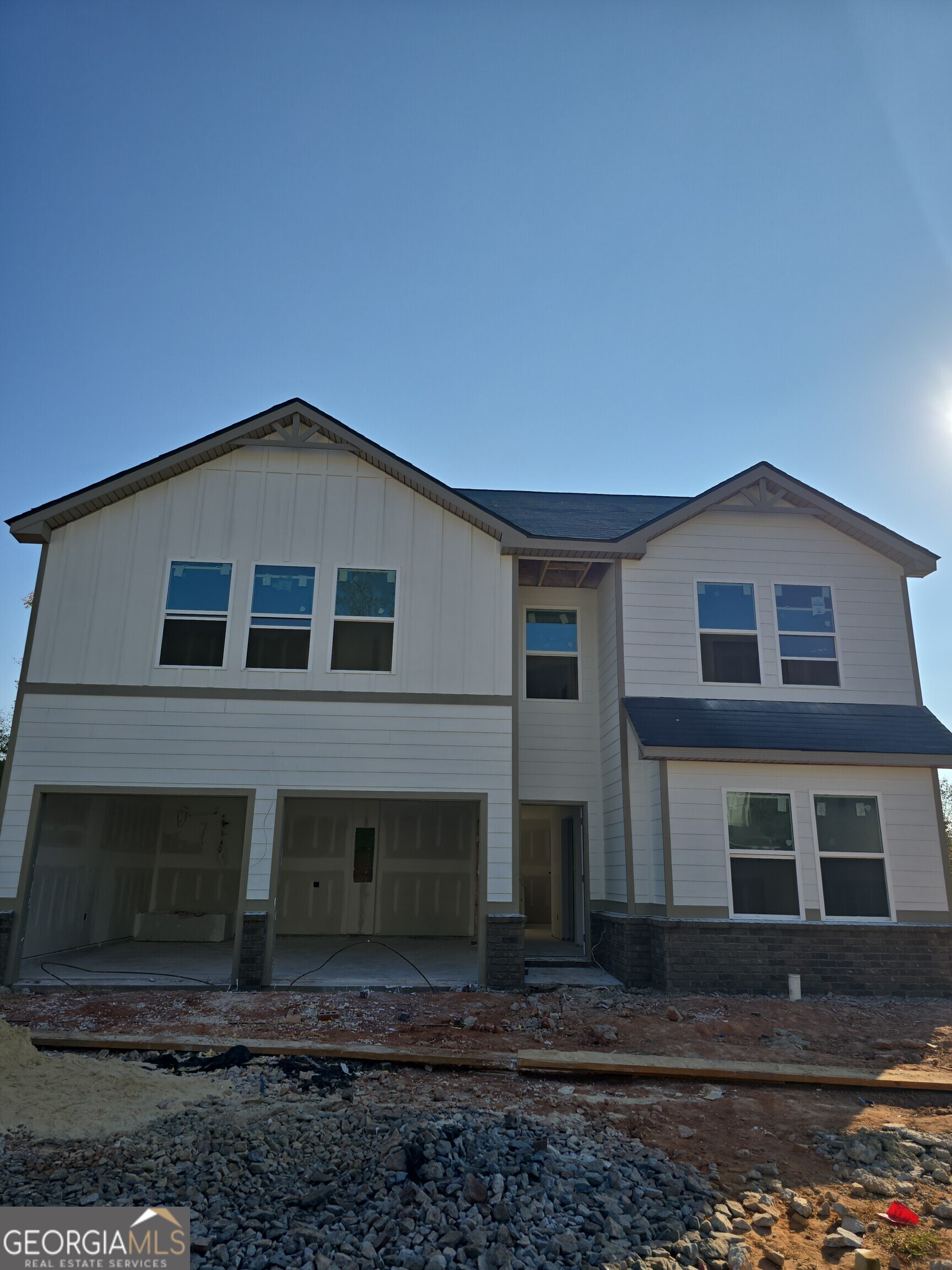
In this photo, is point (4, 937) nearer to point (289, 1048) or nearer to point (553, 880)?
point (289, 1048)

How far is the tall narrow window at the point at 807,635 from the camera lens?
1236 centimetres

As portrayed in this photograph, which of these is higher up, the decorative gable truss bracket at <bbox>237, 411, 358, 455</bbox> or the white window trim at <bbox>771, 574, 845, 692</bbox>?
the decorative gable truss bracket at <bbox>237, 411, 358, 455</bbox>

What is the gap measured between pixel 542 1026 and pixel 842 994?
4.54 m

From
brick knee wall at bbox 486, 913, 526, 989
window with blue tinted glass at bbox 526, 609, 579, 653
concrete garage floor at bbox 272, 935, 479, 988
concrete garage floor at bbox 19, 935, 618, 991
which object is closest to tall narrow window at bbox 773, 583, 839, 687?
window with blue tinted glass at bbox 526, 609, 579, 653

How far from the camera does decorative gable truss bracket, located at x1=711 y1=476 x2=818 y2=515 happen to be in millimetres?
12820

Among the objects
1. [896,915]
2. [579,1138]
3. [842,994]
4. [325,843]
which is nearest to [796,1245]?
[579,1138]

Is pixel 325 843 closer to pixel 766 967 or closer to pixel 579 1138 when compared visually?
pixel 766 967

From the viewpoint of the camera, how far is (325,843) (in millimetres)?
16578

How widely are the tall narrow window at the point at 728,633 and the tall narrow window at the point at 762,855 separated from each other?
2.01 metres

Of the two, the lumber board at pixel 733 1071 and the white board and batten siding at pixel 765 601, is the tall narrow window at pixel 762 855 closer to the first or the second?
the white board and batten siding at pixel 765 601

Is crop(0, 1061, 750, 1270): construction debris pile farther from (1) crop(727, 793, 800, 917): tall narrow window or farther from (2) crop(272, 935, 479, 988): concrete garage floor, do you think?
(1) crop(727, 793, 800, 917): tall narrow window

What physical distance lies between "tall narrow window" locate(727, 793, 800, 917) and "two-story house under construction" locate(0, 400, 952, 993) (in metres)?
0.04

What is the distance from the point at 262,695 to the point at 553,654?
5028 millimetres

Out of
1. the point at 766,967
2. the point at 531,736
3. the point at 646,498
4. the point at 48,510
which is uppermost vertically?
the point at 646,498
